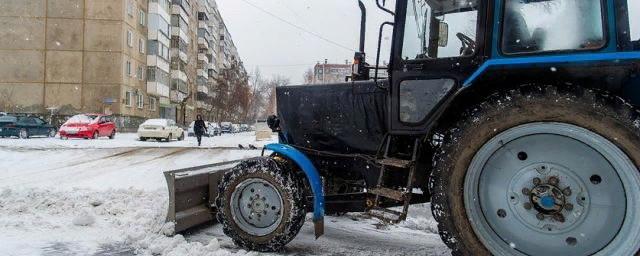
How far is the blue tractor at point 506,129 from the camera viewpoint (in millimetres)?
2777

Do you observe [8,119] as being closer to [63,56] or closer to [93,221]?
[63,56]

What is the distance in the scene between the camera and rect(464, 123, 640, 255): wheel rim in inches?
108

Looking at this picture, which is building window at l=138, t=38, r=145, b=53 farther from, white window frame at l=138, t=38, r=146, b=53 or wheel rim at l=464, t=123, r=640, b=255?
wheel rim at l=464, t=123, r=640, b=255

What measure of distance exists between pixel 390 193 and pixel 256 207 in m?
1.21

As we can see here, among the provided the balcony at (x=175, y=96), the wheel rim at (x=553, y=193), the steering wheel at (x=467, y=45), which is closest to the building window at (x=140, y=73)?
the balcony at (x=175, y=96)

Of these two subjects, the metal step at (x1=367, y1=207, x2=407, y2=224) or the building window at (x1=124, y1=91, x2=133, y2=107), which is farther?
the building window at (x1=124, y1=91, x2=133, y2=107)

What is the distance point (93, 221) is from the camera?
507 cm

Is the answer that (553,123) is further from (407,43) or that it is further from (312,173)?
(312,173)

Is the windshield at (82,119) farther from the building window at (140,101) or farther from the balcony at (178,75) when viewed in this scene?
the balcony at (178,75)

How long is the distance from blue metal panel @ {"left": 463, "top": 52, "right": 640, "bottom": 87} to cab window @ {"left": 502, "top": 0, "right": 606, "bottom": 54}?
3.6 inches

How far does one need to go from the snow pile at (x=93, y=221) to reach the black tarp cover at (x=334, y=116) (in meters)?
1.16

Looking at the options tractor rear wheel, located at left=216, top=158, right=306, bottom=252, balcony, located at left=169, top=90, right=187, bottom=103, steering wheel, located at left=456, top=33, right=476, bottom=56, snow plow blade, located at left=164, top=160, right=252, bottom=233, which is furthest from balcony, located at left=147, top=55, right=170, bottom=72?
steering wheel, located at left=456, top=33, right=476, bottom=56

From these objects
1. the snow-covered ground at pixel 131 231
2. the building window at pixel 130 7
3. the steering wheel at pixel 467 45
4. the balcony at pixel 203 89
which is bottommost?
the snow-covered ground at pixel 131 231

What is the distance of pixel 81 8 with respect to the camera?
40.2 m
